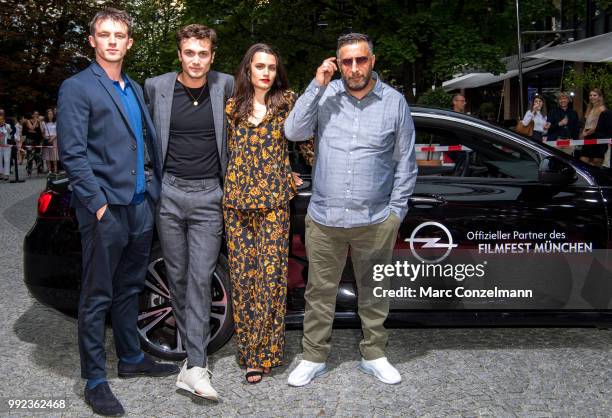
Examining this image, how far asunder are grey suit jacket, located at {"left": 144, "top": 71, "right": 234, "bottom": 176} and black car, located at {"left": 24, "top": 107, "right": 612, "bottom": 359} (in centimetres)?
66

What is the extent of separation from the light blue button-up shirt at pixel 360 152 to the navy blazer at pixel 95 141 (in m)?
0.83

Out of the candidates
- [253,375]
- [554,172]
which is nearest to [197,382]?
[253,375]

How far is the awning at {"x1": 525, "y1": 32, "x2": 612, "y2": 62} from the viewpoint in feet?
41.2

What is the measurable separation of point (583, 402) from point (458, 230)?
3.69 feet

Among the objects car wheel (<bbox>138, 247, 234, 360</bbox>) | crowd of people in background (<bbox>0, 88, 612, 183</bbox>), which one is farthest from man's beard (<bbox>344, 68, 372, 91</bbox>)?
crowd of people in background (<bbox>0, 88, 612, 183</bbox>)

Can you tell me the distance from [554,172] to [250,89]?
5.77 feet

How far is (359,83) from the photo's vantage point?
11.8 feet

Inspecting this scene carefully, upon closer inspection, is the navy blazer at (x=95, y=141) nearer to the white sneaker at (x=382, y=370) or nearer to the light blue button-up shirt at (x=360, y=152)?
the light blue button-up shirt at (x=360, y=152)

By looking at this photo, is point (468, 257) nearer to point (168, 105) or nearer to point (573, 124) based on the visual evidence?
point (168, 105)

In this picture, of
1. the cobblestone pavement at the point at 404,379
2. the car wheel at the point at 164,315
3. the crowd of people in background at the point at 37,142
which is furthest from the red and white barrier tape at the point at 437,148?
the crowd of people in background at the point at 37,142

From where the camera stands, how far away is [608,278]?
422 cm

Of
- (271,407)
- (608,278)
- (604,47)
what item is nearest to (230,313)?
(271,407)

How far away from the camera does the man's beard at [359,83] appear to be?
361cm

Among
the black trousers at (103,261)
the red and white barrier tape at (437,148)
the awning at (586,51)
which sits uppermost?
the awning at (586,51)
